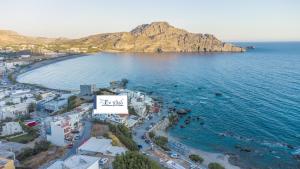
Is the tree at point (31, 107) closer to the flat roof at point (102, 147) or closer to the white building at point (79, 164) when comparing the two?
the flat roof at point (102, 147)

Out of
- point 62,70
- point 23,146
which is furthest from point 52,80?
point 23,146

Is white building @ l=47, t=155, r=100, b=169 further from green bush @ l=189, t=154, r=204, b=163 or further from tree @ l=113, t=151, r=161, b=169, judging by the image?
green bush @ l=189, t=154, r=204, b=163

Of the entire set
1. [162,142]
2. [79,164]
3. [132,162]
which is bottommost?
[162,142]

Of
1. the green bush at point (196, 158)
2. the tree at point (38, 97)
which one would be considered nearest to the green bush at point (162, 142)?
the green bush at point (196, 158)

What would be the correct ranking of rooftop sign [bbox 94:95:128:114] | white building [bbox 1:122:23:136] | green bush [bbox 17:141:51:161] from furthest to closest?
rooftop sign [bbox 94:95:128:114]
white building [bbox 1:122:23:136]
green bush [bbox 17:141:51:161]

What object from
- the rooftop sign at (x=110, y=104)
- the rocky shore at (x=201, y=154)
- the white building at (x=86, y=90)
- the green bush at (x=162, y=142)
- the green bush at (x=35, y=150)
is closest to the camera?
the green bush at (x=35, y=150)

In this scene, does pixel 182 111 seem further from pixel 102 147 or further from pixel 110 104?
pixel 102 147

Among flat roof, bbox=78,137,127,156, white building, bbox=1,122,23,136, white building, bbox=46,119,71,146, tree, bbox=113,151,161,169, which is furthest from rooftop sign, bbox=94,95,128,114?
tree, bbox=113,151,161,169

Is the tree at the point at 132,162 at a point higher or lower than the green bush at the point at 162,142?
higher

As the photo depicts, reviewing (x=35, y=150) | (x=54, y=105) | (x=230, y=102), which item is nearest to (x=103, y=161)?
(x=35, y=150)

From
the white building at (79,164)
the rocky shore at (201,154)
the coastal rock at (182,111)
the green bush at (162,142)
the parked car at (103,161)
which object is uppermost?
the white building at (79,164)

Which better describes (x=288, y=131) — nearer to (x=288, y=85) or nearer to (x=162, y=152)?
(x=162, y=152)
